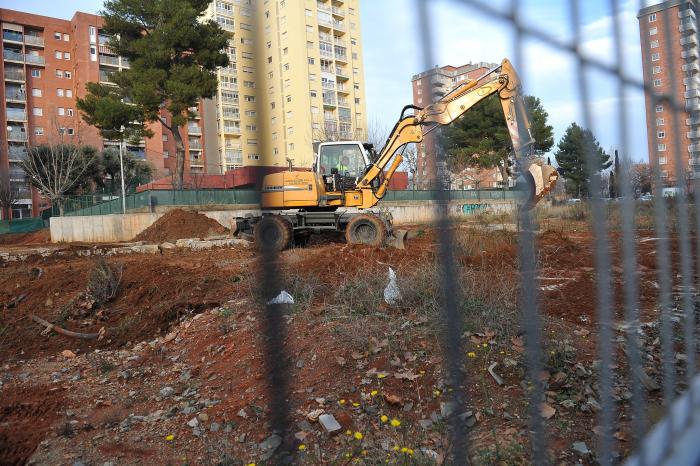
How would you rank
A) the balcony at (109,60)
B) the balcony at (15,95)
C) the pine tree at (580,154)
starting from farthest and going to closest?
the balcony at (109,60) < the balcony at (15,95) < the pine tree at (580,154)

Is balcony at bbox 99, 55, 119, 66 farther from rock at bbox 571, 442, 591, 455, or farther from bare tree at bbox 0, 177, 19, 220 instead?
rock at bbox 571, 442, 591, 455

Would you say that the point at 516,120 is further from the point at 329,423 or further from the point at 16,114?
the point at 16,114

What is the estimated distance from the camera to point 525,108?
1.37 metres

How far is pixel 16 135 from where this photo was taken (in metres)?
47.7

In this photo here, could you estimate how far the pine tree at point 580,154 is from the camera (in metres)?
1.42

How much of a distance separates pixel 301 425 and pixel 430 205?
208cm

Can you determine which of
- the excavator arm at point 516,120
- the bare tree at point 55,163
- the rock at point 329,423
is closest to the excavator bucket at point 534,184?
the excavator arm at point 516,120

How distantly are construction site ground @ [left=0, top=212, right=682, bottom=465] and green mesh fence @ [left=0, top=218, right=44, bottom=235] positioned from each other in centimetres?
3044

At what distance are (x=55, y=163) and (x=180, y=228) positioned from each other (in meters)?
14.3

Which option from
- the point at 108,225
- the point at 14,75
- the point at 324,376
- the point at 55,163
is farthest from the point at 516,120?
the point at 14,75

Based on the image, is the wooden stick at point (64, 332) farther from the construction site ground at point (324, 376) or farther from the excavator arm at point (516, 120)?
the excavator arm at point (516, 120)

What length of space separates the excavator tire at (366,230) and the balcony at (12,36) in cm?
5179

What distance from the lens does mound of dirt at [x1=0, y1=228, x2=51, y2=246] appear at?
2478cm

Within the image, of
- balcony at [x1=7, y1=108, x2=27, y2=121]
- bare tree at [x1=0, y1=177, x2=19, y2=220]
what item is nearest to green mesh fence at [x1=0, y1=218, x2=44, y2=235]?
bare tree at [x1=0, y1=177, x2=19, y2=220]
